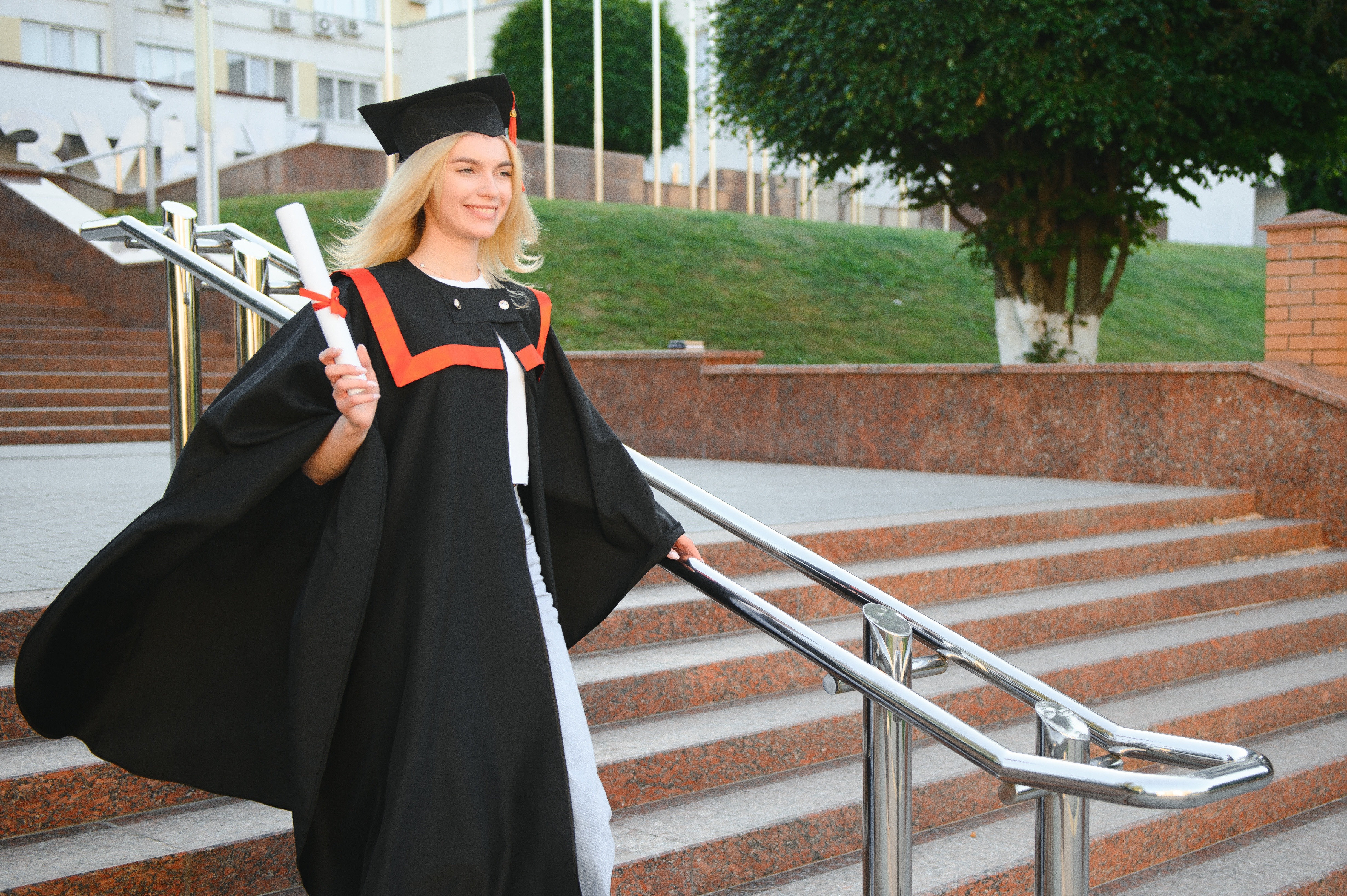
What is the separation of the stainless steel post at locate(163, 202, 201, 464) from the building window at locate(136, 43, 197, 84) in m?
29.5

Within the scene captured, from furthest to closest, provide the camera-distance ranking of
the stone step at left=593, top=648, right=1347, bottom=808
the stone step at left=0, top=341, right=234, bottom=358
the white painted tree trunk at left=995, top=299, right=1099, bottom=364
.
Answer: the white painted tree trunk at left=995, top=299, right=1099, bottom=364, the stone step at left=0, top=341, right=234, bottom=358, the stone step at left=593, top=648, right=1347, bottom=808

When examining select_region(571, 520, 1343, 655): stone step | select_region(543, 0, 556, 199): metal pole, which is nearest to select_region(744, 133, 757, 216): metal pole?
select_region(543, 0, 556, 199): metal pole

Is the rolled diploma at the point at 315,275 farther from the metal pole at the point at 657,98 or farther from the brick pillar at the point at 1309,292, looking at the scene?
the metal pole at the point at 657,98

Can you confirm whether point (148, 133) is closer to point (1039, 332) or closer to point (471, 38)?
point (471, 38)

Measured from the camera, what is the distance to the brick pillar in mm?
7375

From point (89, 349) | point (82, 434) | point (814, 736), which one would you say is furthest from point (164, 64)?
point (814, 736)

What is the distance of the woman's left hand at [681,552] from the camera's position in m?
2.51

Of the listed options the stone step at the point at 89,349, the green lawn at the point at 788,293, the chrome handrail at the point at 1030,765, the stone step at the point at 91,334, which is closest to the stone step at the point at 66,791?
the chrome handrail at the point at 1030,765

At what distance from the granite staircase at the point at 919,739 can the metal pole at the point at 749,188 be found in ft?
64.9

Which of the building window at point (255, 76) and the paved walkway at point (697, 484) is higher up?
the building window at point (255, 76)

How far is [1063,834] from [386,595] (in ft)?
4.04

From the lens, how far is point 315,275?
1900 millimetres

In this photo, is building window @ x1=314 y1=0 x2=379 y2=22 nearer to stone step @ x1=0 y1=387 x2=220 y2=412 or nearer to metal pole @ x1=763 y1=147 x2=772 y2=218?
metal pole @ x1=763 y1=147 x2=772 y2=218

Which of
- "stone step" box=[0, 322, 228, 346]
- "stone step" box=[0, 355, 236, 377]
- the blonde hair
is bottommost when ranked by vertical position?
"stone step" box=[0, 355, 236, 377]
